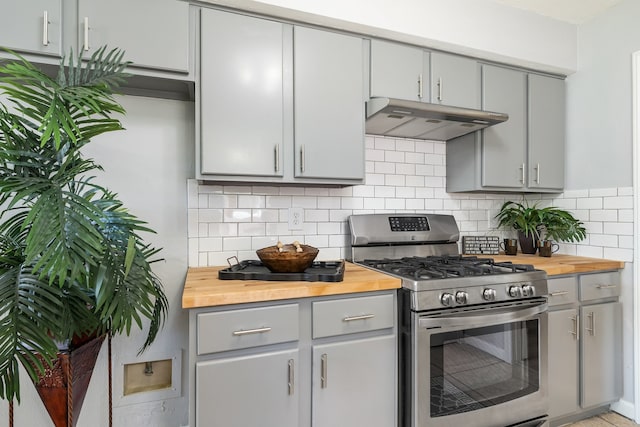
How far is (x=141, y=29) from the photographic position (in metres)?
1.54

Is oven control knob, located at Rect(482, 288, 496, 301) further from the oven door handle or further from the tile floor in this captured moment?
the tile floor

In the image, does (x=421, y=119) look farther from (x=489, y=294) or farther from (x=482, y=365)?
(x=482, y=365)

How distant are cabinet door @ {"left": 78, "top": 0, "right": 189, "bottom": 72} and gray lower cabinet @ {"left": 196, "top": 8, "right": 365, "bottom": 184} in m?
0.10

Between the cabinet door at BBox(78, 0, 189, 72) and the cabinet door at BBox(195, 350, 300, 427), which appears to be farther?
the cabinet door at BBox(78, 0, 189, 72)

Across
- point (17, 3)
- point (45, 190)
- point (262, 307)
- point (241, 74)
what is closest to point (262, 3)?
point (241, 74)

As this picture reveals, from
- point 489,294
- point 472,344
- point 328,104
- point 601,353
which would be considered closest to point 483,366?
point 472,344

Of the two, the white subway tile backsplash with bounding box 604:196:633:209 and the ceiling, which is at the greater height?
the ceiling

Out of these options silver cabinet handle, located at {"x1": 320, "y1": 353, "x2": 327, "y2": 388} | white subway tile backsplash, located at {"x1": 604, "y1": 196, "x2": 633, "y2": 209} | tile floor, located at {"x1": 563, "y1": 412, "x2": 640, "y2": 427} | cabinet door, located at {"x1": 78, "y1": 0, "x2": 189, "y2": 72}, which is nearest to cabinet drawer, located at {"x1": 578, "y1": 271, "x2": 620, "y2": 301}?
white subway tile backsplash, located at {"x1": 604, "y1": 196, "x2": 633, "y2": 209}

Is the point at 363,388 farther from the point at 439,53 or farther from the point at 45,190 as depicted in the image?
the point at 439,53

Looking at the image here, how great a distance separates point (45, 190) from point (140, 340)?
3.59ft

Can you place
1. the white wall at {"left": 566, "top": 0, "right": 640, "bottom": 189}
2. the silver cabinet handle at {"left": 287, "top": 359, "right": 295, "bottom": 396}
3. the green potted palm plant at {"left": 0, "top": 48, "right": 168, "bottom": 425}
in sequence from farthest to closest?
the white wall at {"left": 566, "top": 0, "right": 640, "bottom": 189} → the silver cabinet handle at {"left": 287, "top": 359, "right": 295, "bottom": 396} → the green potted palm plant at {"left": 0, "top": 48, "right": 168, "bottom": 425}

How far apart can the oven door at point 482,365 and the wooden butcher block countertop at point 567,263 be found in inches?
11.2

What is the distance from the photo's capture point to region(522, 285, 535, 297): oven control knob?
68.1 inches

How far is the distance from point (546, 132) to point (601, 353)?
150 centimetres
